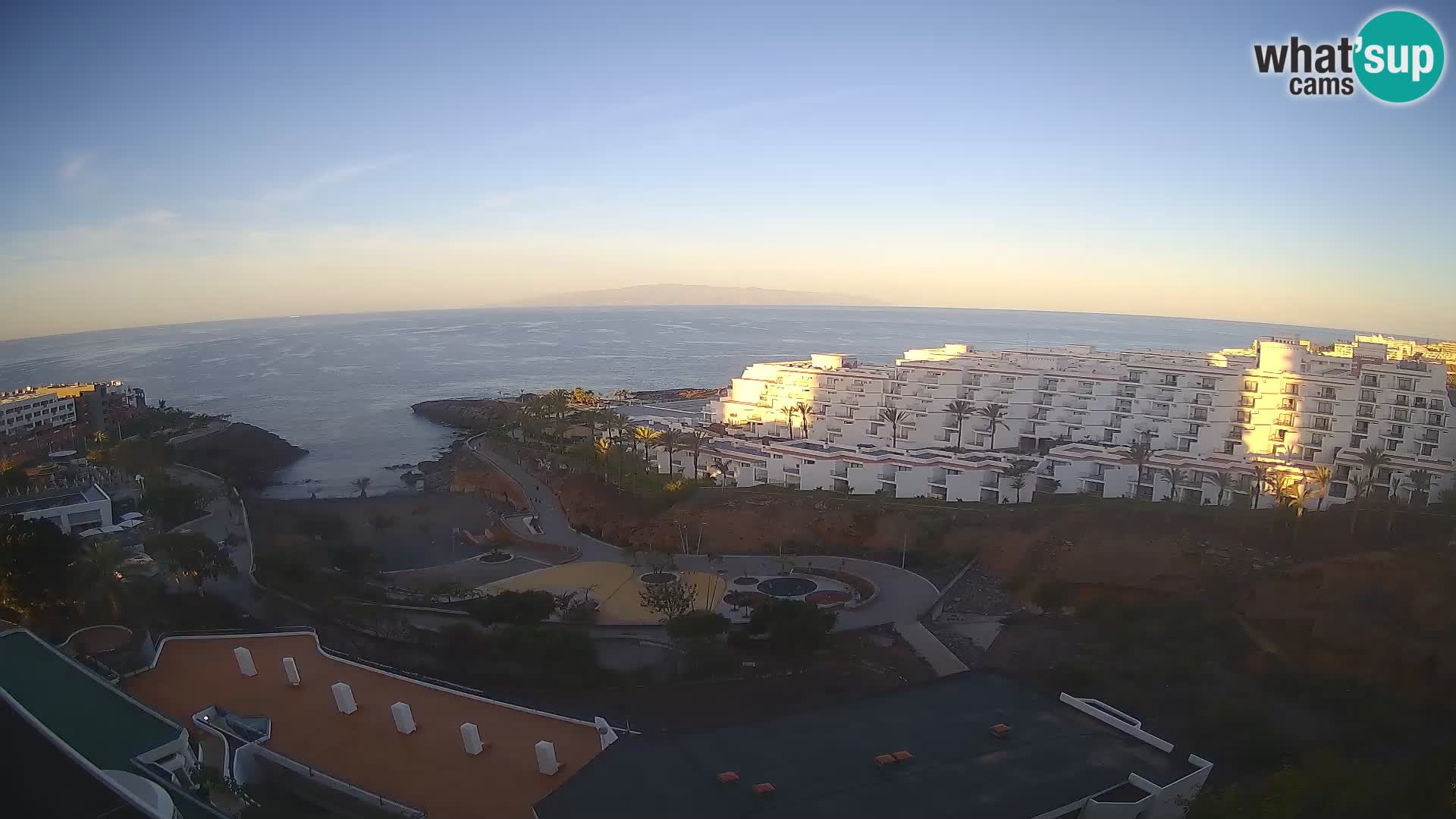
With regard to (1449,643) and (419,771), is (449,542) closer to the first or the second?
(419,771)

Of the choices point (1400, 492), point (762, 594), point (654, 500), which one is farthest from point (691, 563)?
point (1400, 492)

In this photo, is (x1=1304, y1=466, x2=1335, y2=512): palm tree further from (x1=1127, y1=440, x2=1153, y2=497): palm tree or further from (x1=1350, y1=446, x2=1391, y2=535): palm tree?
(x1=1127, y1=440, x2=1153, y2=497): palm tree

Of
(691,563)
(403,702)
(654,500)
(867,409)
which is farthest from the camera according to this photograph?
(867,409)

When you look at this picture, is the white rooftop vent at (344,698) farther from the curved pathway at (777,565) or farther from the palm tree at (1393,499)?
the palm tree at (1393,499)

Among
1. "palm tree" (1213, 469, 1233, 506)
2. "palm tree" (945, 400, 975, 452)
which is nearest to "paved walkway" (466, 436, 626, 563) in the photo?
"palm tree" (945, 400, 975, 452)

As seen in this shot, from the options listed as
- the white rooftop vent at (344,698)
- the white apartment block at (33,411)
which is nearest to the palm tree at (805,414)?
the white rooftop vent at (344,698)

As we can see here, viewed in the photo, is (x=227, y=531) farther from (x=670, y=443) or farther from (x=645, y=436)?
(x=670, y=443)

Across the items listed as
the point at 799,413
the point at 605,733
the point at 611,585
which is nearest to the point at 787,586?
the point at 611,585
